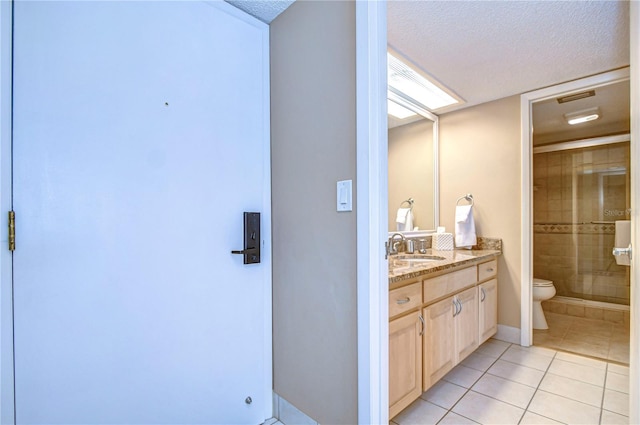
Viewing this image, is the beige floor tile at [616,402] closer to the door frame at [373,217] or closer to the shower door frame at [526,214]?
the shower door frame at [526,214]

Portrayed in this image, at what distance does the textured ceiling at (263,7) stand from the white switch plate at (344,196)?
3.19 feet

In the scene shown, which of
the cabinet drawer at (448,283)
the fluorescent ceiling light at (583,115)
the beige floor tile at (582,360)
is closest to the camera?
the cabinet drawer at (448,283)

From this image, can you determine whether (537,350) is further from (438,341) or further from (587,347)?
(438,341)

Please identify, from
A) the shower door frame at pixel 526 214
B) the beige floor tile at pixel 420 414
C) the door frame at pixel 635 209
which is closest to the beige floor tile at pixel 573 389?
the shower door frame at pixel 526 214

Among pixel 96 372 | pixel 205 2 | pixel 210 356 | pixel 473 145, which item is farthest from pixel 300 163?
pixel 473 145

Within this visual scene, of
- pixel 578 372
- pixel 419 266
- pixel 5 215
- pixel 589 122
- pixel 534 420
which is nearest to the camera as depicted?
pixel 5 215

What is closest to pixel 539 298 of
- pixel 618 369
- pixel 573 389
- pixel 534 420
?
pixel 618 369

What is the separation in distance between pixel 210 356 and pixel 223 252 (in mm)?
479

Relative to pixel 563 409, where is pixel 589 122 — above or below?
above

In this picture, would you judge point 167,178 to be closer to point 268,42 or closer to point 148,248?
point 148,248

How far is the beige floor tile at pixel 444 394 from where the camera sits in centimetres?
177

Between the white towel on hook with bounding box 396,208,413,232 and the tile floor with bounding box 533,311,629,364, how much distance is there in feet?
4.95

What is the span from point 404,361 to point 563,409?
3.47 feet

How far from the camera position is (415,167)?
2.83m
